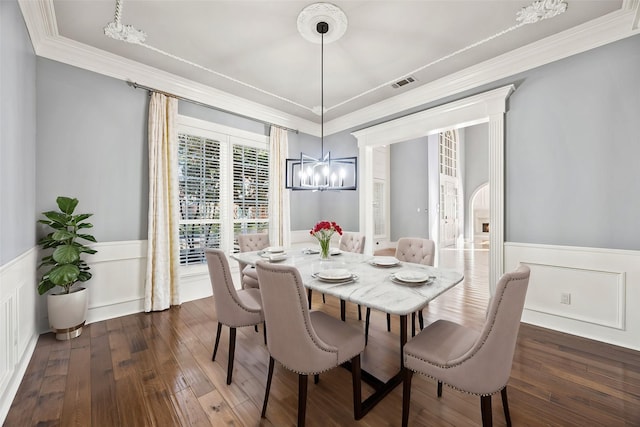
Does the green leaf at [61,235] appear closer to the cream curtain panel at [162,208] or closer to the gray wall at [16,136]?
the gray wall at [16,136]

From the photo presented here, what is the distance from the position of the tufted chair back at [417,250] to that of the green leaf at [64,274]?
321cm

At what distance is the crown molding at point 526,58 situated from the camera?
7.61ft

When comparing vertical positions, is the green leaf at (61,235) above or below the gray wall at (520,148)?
below

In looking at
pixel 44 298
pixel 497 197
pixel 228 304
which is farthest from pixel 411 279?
pixel 44 298

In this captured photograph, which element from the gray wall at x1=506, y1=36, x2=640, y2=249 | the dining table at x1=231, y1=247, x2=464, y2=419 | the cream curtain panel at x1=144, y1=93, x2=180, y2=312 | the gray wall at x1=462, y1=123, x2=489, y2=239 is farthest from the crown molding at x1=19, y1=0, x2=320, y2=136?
the gray wall at x1=462, y1=123, x2=489, y2=239

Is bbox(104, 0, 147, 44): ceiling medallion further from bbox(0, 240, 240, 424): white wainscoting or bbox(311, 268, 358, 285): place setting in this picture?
bbox(311, 268, 358, 285): place setting

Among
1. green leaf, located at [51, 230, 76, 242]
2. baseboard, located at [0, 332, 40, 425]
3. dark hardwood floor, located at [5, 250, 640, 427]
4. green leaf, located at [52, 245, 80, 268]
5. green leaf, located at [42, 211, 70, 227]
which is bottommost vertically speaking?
dark hardwood floor, located at [5, 250, 640, 427]

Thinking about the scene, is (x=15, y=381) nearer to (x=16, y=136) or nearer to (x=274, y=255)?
(x=16, y=136)

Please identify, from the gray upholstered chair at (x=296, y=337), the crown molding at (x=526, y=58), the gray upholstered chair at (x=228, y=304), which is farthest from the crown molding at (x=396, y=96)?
the gray upholstered chair at (x=296, y=337)

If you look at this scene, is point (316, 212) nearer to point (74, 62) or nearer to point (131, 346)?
point (131, 346)

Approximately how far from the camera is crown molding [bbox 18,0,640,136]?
7.50ft

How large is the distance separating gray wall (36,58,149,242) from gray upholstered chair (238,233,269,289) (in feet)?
4.07

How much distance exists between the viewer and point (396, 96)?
388 centimetres

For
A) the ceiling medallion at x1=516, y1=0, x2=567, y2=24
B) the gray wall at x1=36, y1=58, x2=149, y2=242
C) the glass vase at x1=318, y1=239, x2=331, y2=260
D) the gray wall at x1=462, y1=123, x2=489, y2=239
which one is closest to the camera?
the ceiling medallion at x1=516, y1=0, x2=567, y2=24
